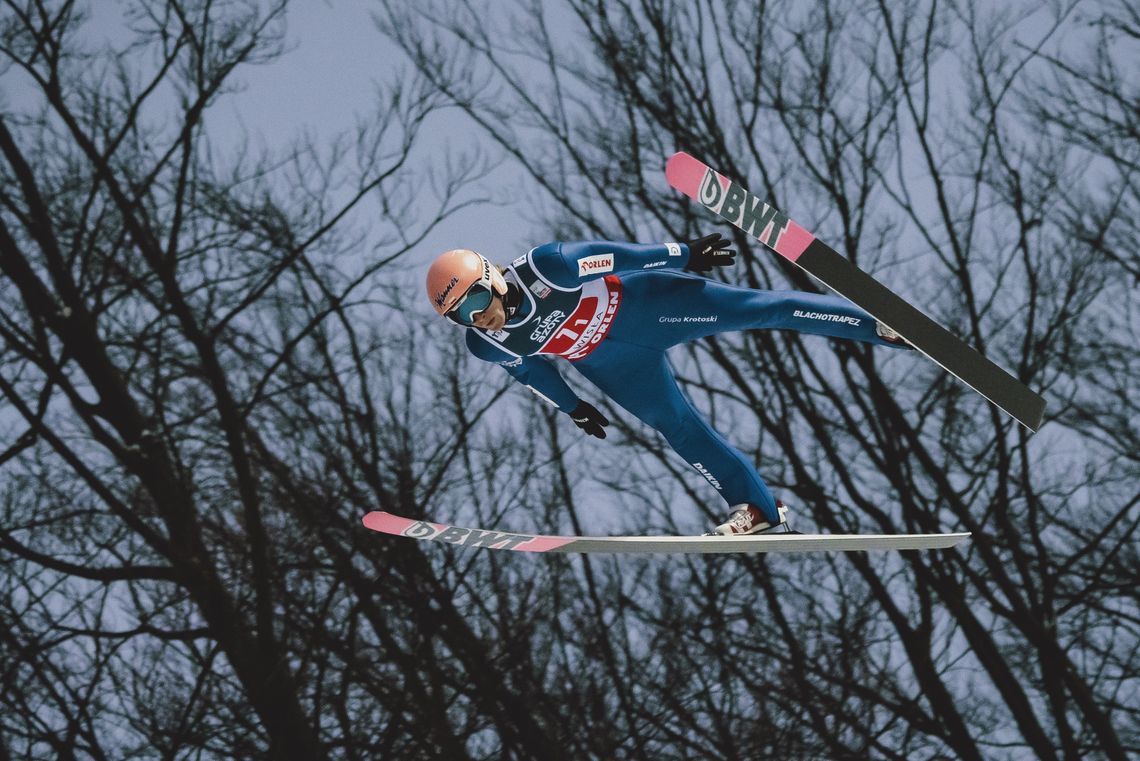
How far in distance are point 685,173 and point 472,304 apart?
1.09m

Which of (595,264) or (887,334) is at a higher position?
(595,264)

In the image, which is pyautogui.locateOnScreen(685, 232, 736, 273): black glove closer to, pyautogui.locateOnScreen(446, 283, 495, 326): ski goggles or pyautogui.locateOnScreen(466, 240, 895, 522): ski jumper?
pyautogui.locateOnScreen(466, 240, 895, 522): ski jumper

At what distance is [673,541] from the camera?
223 inches

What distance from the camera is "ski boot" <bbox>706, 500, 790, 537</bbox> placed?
5.59 metres

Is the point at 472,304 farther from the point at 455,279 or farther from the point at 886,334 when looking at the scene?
the point at 886,334

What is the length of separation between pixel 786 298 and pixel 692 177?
0.82 meters

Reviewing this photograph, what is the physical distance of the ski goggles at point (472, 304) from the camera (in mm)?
4980

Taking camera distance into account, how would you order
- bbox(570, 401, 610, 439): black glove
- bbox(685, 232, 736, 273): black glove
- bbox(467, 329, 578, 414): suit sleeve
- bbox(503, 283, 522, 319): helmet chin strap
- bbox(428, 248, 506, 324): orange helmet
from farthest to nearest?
bbox(570, 401, 610, 439): black glove
bbox(467, 329, 578, 414): suit sleeve
bbox(685, 232, 736, 273): black glove
bbox(503, 283, 522, 319): helmet chin strap
bbox(428, 248, 506, 324): orange helmet

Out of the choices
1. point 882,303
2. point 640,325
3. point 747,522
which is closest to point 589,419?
point 640,325

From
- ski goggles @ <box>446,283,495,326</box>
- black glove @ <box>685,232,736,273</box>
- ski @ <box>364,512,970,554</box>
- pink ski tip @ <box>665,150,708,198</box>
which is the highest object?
pink ski tip @ <box>665,150,708,198</box>

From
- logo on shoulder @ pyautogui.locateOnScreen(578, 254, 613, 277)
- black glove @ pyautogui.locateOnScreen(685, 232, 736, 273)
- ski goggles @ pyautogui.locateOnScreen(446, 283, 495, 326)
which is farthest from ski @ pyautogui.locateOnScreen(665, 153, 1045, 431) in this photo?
ski goggles @ pyautogui.locateOnScreen(446, 283, 495, 326)

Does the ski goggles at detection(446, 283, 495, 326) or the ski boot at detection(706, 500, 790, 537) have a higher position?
the ski goggles at detection(446, 283, 495, 326)

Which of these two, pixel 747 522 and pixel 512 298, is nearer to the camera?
pixel 512 298

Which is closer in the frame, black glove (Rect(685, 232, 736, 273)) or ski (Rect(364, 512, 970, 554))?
black glove (Rect(685, 232, 736, 273))
